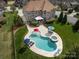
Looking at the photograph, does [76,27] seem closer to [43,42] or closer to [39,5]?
[43,42]

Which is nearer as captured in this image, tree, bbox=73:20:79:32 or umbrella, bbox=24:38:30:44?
umbrella, bbox=24:38:30:44

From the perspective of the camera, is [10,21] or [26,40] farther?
[10,21]

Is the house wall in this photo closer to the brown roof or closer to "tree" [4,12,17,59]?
the brown roof

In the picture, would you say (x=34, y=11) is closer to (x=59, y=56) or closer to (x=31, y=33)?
(x=31, y=33)

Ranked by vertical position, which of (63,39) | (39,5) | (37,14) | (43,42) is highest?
(39,5)

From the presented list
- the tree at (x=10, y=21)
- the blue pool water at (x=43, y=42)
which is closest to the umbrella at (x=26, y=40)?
the blue pool water at (x=43, y=42)

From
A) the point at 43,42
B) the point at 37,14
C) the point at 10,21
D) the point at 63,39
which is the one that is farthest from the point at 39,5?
the point at 63,39

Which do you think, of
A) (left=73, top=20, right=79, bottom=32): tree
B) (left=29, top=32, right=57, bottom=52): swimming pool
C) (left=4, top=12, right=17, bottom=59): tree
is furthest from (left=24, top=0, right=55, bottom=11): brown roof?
(left=29, top=32, right=57, bottom=52): swimming pool
